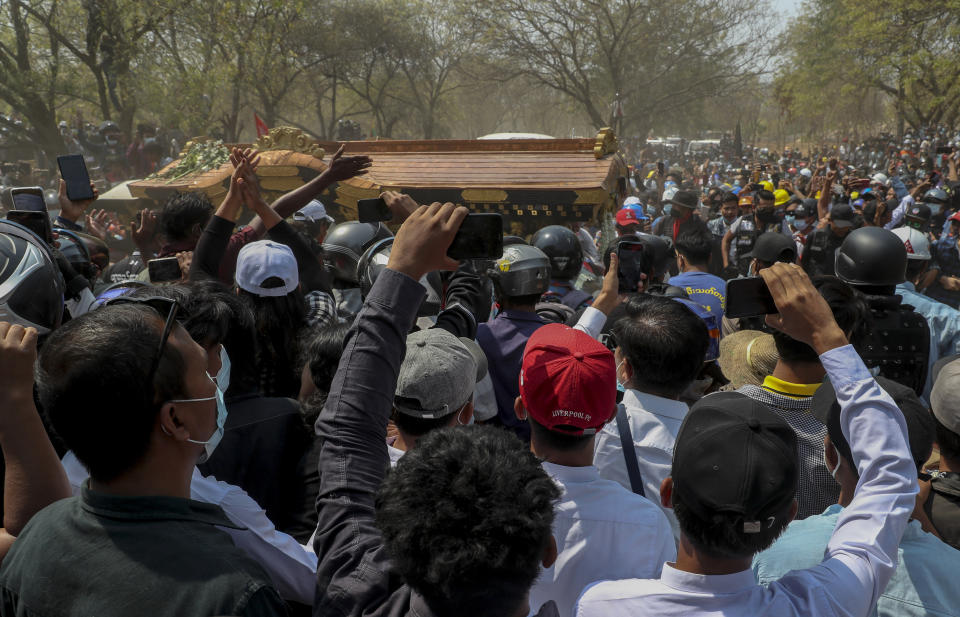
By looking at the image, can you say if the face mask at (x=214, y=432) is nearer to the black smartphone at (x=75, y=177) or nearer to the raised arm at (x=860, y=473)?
the raised arm at (x=860, y=473)

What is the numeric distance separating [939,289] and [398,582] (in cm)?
694

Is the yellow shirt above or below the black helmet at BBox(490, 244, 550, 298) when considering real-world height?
below

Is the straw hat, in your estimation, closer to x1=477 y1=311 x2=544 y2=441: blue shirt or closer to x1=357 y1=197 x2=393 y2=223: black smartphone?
x1=477 y1=311 x2=544 y2=441: blue shirt

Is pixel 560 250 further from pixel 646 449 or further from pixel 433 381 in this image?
pixel 433 381

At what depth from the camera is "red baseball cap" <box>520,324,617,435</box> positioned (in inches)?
75.5

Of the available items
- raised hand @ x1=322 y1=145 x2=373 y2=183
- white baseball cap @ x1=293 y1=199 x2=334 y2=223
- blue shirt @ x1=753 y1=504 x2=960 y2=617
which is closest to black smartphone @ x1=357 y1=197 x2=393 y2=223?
raised hand @ x1=322 y1=145 x2=373 y2=183

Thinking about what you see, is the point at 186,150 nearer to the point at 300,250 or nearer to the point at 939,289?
the point at 300,250

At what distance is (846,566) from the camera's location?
145 centimetres

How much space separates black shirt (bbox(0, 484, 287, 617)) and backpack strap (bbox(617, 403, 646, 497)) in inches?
51.1

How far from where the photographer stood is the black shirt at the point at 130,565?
124 cm

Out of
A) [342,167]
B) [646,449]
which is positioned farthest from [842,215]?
[646,449]

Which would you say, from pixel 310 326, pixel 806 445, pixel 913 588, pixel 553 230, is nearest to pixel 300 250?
pixel 310 326

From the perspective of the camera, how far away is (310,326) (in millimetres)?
3332

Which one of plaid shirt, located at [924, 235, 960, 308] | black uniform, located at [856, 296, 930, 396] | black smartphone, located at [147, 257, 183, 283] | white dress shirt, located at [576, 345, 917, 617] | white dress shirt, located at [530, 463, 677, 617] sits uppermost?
black smartphone, located at [147, 257, 183, 283]
